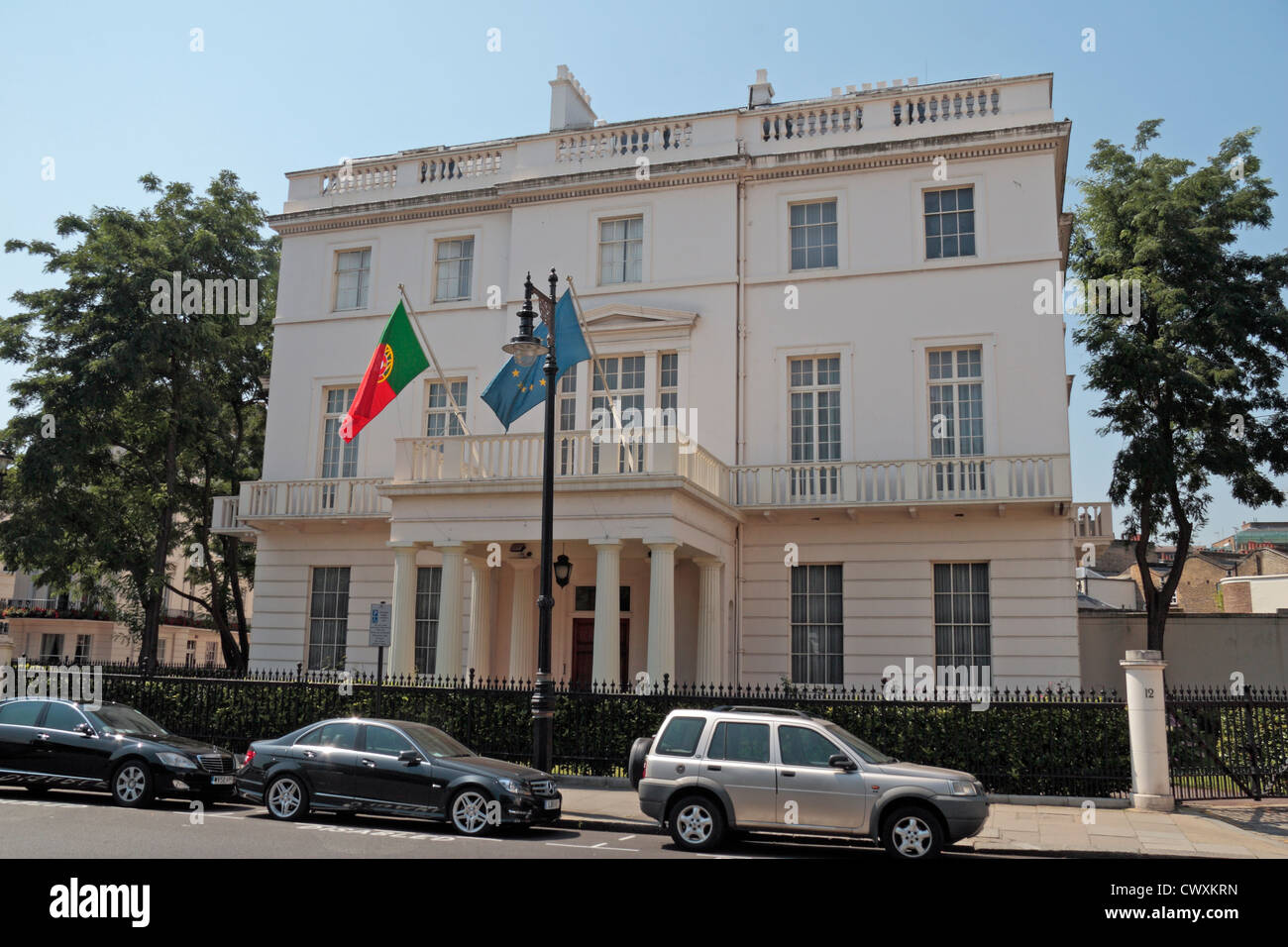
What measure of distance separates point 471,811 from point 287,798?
8.96 feet

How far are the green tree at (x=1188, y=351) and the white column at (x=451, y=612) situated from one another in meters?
16.9

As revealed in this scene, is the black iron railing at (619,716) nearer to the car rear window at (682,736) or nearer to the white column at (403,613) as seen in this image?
the white column at (403,613)

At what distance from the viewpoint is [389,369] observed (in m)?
20.0

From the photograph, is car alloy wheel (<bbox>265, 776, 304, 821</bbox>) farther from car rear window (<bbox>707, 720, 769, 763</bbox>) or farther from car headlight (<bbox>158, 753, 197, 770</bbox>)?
car rear window (<bbox>707, 720, 769, 763</bbox>)

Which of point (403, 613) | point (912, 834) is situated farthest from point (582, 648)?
point (912, 834)

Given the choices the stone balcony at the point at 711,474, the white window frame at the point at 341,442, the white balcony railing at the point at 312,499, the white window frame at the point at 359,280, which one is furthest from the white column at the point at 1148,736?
the white window frame at the point at 359,280

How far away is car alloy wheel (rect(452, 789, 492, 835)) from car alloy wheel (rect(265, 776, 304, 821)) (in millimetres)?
2318

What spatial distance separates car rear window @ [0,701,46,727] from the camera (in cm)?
Answer: 1552

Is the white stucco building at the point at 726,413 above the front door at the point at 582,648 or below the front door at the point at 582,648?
above

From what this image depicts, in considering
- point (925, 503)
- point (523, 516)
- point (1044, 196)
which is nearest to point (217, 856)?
point (523, 516)

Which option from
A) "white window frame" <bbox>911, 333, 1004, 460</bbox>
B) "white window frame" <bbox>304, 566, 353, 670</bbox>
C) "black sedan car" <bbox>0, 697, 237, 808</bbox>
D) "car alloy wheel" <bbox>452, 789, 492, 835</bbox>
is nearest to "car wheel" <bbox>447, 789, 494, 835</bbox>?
"car alloy wheel" <bbox>452, 789, 492, 835</bbox>

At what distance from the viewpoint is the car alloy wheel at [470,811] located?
42.4 ft

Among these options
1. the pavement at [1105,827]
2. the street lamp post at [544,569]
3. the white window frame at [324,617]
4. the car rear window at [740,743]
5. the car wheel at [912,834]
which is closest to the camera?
the car wheel at [912,834]

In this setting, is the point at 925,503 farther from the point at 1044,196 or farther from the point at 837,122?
the point at 837,122
